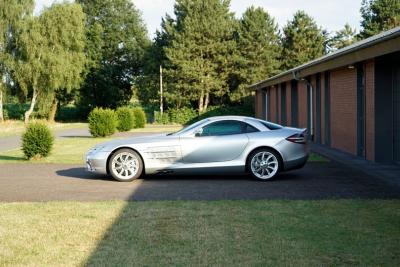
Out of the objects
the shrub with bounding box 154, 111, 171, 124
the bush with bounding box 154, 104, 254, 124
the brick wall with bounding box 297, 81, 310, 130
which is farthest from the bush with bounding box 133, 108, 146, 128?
the brick wall with bounding box 297, 81, 310, 130

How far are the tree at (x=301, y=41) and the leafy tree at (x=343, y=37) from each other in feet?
21.0

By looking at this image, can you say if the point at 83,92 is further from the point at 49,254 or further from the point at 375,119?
the point at 49,254

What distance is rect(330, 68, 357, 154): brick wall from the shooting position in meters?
16.1

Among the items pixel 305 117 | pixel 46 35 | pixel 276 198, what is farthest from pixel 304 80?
pixel 46 35

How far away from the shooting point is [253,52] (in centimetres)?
5662

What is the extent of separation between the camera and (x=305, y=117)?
23469 millimetres

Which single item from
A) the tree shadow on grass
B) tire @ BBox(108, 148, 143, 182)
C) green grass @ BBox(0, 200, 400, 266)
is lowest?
green grass @ BBox(0, 200, 400, 266)

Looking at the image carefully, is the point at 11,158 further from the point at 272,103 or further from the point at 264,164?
the point at 272,103

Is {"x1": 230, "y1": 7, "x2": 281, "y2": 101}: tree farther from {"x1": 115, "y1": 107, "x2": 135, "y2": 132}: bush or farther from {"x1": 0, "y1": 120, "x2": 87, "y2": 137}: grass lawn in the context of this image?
{"x1": 115, "y1": 107, "x2": 135, "y2": 132}: bush

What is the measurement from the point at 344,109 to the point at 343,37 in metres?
55.3

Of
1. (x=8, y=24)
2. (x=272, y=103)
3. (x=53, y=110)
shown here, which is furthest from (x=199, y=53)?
(x=272, y=103)

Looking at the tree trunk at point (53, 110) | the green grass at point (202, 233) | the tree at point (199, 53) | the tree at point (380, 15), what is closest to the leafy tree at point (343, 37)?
the tree at point (380, 15)

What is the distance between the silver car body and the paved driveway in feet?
0.95

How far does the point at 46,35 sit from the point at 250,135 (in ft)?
132
